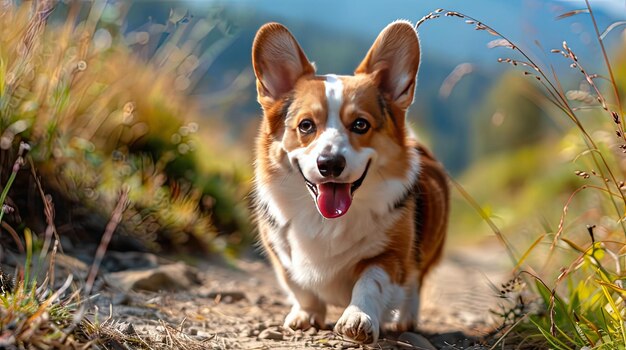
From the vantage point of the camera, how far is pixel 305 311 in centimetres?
363

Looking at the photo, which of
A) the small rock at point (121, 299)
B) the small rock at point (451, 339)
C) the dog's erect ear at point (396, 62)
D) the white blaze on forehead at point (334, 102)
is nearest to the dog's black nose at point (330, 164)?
the white blaze on forehead at point (334, 102)

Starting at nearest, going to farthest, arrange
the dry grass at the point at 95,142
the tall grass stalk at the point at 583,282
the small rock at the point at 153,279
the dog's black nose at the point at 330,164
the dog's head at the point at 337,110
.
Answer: the tall grass stalk at the point at 583,282 < the dog's black nose at the point at 330,164 < the dog's head at the point at 337,110 < the dry grass at the point at 95,142 < the small rock at the point at 153,279

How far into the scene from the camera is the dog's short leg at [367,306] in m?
2.95

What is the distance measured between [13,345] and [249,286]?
3.02m

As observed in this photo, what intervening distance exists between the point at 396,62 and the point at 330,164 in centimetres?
80

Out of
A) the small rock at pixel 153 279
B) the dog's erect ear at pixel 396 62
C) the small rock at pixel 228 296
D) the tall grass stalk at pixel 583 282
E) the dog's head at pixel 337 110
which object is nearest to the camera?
the tall grass stalk at pixel 583 282

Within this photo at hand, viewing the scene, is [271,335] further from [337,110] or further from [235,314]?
[337,110]

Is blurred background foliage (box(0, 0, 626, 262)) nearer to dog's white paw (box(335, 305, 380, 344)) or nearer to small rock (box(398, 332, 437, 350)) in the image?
small rock (box(398, 332, 437, 350))

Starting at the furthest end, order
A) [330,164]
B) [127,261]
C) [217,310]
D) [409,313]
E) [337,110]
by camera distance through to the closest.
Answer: [127,261], [217,310], [409,313], [337,110], [330,164]

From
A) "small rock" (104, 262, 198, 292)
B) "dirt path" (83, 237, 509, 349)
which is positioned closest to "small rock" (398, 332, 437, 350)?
"dirt path" (83, 237, 509, 349)

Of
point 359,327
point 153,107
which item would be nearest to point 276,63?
point 359,327

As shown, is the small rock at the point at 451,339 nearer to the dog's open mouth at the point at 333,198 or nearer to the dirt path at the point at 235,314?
the dirt path at the point at 235,314

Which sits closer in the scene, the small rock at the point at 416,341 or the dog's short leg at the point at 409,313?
the small rock at the point at 416,341

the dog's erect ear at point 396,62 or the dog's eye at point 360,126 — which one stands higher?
the dog's erect ear at point 396,62
